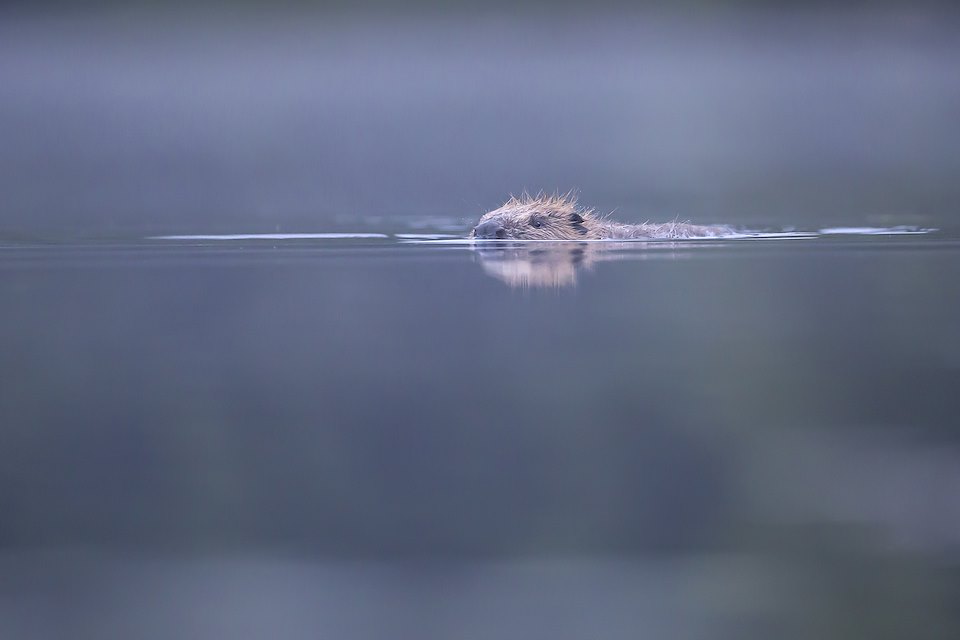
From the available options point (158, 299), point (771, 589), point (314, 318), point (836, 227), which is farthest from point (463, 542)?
point (836, 227)

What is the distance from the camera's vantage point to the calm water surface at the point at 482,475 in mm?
1090

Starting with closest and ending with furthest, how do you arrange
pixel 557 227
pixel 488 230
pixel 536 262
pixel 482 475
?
pixel 482 475 → pixel 536 262 → pixel 488 230 → pixel 557 227

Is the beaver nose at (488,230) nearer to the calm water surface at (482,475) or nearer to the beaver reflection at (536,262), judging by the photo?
the beaver reflection at (536,262)

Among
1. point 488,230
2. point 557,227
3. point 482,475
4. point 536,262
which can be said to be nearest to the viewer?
point 482,475

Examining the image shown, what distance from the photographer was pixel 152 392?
1807 millimetres

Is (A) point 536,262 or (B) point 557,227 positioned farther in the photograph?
(B) point 557,227

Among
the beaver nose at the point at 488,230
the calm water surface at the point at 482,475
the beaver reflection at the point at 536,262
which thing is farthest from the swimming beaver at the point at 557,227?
the calm water surface at the point at 482,475

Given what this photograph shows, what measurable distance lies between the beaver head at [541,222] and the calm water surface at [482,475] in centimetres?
408

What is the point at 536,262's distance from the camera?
14.3ft

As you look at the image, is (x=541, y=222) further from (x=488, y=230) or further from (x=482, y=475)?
(x=482, y=475)

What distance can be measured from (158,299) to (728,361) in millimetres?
1820

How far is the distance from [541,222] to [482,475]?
5.58 meters

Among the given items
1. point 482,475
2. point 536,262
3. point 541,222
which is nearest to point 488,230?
point 541,222

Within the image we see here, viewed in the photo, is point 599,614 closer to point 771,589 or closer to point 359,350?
point 771,589
